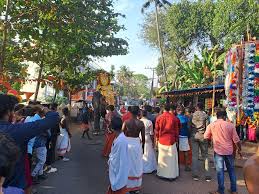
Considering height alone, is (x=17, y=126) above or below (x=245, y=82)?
below

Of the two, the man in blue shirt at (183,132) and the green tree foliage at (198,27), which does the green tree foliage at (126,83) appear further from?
the man in blue shirt at (183,132)

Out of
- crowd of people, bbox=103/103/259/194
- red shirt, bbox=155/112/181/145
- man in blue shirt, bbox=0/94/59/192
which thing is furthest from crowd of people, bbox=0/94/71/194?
red shirt, bbox=155/112/181/145

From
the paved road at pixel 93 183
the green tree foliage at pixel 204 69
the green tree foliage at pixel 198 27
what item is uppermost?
the green tree foliage at pixel 198 27

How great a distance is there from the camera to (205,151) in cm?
955

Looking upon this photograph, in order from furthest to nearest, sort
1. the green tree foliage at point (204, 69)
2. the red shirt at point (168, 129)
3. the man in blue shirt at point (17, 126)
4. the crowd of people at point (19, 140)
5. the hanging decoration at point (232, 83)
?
the green tree foliage at point (204, 69) < the hanging decoration at point (232, 83) < the red shirt at point (168, 129) < the man in blue shirt at point (17, 126) < the crowd of people at point (19, 140)

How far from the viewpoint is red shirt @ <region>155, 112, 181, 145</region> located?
9.01 metres

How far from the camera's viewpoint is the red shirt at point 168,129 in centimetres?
901

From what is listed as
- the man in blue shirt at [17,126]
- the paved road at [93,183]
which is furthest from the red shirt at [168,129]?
the man in blue shirt at [17,126]

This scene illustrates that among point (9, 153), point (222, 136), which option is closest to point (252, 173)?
point (9, 153)

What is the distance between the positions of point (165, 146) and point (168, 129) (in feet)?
1.50

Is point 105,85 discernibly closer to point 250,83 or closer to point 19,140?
point 250,83

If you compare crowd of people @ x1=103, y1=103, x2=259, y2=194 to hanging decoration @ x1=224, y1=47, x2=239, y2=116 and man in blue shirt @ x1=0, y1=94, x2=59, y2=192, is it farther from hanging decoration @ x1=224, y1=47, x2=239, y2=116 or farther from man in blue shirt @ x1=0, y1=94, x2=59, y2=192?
man in blue shirt @ x1=0, y1=94, x2=59, y2=192

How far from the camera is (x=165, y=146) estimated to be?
30.0 ft

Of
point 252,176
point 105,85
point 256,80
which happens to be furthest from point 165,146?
point 105,85
